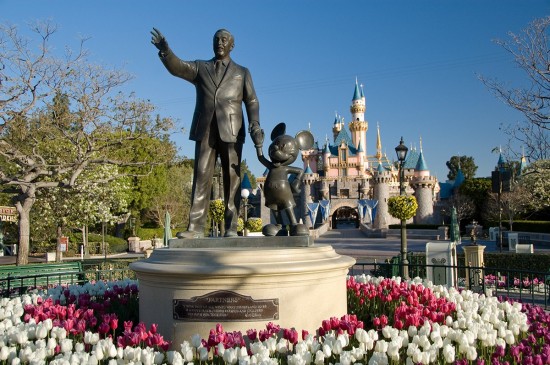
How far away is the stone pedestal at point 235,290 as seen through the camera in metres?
4.80

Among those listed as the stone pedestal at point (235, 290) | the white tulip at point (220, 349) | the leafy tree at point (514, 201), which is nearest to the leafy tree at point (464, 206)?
the leafy tree at point (514, 201)

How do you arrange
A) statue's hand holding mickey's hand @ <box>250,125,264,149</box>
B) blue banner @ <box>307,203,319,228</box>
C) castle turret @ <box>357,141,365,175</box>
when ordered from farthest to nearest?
1. castle turret @ <box>357,141,365,175</box>
2. blue banner @ <box>307,203,319,228</box>
3. statue's hand holding mickey's hand @ <box>250,125,264,149</box>

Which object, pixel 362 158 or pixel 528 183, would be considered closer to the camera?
pixel 528 183

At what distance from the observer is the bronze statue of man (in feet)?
20.9

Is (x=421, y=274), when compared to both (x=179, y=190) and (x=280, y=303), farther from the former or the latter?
(x=179, y=190)

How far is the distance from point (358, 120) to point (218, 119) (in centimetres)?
6567

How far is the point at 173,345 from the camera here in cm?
494

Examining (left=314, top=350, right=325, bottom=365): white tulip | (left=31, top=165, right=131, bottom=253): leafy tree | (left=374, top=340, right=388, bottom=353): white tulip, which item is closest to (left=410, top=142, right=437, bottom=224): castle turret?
(left=31, top=165, right=131, bottom=253): leafy tree

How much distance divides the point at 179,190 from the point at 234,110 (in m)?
36.6

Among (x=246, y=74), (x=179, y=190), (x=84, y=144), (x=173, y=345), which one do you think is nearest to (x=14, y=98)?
(x=84, y=144)

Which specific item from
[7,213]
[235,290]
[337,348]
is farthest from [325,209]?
[337,348]

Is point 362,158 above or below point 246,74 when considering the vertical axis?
above

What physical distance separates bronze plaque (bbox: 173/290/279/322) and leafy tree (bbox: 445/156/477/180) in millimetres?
81255

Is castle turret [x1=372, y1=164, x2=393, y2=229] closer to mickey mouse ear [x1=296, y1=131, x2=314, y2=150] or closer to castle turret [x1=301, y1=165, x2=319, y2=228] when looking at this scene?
castle turret [x1=301, y1=165, x2=319, y2=228]
